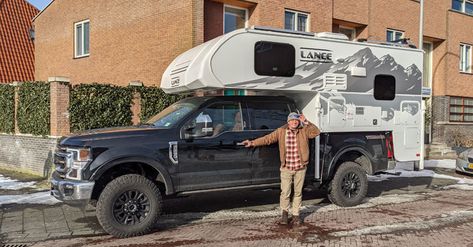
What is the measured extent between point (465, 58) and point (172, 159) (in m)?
22.2

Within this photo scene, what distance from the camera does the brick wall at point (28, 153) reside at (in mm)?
11922

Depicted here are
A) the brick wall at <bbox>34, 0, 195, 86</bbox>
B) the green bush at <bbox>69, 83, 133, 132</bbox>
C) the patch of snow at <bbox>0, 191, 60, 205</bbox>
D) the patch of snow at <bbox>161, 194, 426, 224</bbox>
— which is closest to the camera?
the patch of snow at <bbox>161, 194, 426, 224</bbox>

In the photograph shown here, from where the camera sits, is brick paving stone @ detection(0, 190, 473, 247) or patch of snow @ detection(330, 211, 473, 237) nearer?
brick paving stone @ detection(0, 190, 473, 247)

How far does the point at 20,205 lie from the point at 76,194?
3109 millimetres

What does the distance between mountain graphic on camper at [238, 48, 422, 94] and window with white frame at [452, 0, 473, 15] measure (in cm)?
1710

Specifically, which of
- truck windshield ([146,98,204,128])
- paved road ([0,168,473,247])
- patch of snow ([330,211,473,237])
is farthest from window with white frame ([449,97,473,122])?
truck windshield ([146,98,204,128])

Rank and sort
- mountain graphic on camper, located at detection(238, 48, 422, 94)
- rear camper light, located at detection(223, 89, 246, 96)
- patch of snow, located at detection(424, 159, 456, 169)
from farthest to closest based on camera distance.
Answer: patch of snow, located at detection(424, 159, 456, 169) → mountain graphic on camper, located at detection(238, 48, 422, 94) → rear camper light, located at detection(223, 89, 246, 96)

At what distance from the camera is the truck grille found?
256 inches

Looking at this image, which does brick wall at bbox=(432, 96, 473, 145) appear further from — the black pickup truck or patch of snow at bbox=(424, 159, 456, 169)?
the black pickup truck

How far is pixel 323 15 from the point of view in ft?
54.7

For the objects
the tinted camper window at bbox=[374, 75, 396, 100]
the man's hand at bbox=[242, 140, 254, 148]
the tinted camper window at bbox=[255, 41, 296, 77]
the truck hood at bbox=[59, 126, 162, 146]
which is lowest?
the man's hand at bbox=[242, 140, 254, 148]

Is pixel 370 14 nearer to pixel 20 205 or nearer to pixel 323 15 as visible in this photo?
pixel 323 15

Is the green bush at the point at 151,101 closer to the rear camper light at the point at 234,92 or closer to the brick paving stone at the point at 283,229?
the brick paving stone at the point at 283,229

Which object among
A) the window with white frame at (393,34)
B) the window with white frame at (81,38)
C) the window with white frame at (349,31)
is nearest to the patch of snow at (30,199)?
the window with white frame at (81,38)
